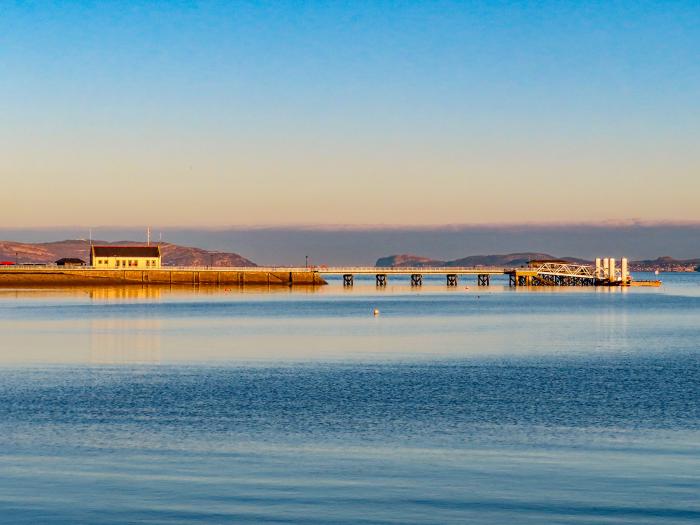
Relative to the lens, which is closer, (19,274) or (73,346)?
(73,346)

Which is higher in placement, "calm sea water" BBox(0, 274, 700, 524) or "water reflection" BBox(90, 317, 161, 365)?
"calm sea water" BBox(0, 274, 700, 524)

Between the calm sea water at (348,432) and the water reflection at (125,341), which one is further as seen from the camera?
the water reflection at (125,341)

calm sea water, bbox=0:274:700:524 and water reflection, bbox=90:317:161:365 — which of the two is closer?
calm sea water, bbox=0:274:700:524

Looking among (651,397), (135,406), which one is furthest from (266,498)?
(651,397)

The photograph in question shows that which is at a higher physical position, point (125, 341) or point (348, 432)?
point (348, 432)

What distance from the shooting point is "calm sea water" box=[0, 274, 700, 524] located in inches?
793

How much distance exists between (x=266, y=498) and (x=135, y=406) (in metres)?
15.4

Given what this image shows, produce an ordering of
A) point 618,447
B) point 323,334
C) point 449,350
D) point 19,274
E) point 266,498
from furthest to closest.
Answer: point 19,274
point 323,334
point 449,350
point 618,447
point 266,498

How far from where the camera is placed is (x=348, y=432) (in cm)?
2909

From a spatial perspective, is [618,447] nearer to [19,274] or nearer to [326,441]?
[326,441]

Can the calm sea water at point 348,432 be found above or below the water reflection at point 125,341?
above

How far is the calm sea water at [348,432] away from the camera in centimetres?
2014

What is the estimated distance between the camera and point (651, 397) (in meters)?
37.5

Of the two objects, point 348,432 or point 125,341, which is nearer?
point 348,432
